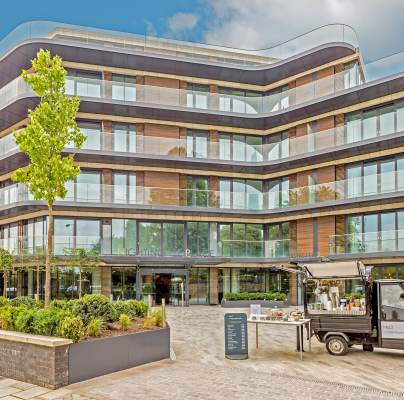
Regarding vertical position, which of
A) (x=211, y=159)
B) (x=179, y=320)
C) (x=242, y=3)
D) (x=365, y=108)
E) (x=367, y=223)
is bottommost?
(x=179, y=320)

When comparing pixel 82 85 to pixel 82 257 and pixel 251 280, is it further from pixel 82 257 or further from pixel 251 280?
pixel 251 280

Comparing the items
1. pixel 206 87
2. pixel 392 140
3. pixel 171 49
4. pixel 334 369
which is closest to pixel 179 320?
pixel 334 369

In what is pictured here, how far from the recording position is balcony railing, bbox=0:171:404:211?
28.0 meters

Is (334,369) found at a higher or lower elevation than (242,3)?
lower

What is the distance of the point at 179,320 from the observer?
2252cm

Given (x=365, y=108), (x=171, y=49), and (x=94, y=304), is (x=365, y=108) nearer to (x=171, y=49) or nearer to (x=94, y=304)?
(x=171, y=49)

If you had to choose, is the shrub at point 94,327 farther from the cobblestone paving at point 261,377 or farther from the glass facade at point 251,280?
the glass facade at point 251,280

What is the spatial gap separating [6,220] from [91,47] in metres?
12.3

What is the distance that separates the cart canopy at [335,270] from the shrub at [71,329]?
259 inches

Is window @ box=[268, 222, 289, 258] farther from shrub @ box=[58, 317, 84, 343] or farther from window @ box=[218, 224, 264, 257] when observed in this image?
shrub @ box=[58, 317, 84, 343]

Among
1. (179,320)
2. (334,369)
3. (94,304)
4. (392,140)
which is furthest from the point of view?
(392,140)

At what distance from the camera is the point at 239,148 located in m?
33.8

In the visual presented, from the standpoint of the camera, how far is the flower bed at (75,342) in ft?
34.3

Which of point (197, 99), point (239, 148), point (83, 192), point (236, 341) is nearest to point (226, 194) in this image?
point (239, 148)
